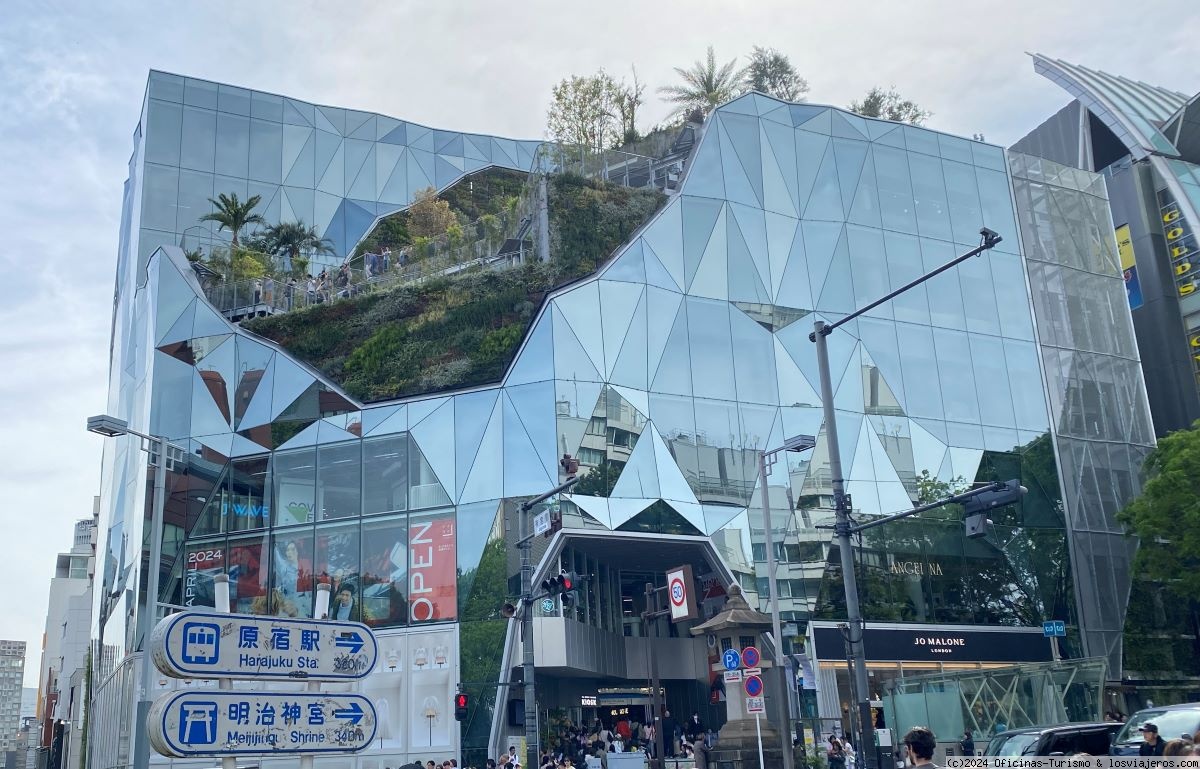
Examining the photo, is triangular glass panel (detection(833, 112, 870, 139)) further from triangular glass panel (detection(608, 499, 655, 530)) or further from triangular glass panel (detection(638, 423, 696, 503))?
triangular glass panel (detection(608, 499, 655, 530))

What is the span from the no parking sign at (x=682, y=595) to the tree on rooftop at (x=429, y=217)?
1348 inches

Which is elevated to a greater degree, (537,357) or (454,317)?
(454,317)

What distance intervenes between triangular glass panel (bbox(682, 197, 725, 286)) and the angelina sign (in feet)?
50.6

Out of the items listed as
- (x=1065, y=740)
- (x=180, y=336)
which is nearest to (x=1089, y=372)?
(x=1065, y=740)

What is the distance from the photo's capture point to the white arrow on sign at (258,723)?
12.8m

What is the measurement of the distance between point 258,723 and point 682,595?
65.4 ft

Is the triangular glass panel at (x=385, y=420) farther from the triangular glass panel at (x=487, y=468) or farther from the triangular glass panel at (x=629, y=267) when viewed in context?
the triangular glass panel at (x=629, y=267)

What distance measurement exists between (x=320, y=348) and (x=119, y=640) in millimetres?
14854

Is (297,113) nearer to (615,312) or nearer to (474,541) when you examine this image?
(615,312)

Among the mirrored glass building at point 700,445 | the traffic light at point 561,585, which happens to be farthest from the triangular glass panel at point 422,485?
the traffic light at point 561,585

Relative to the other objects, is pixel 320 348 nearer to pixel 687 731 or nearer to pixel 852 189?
pixel 687 731

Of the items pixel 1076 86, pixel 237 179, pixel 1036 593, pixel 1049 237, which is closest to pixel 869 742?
pixel 1036 593

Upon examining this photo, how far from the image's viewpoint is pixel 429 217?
63281 mm

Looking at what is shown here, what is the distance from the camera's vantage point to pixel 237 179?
62.8 meters
